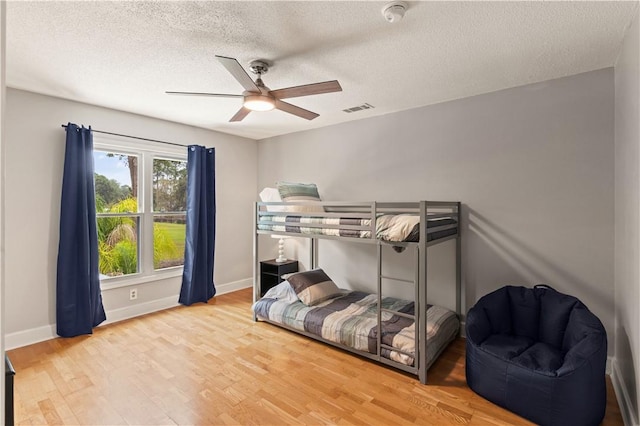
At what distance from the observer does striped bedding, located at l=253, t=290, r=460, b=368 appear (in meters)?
2.72

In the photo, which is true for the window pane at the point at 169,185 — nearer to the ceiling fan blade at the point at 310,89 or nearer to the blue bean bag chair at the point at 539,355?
the ceiling fan blade at the point at 310,89

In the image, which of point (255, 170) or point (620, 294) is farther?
point (255, 170)

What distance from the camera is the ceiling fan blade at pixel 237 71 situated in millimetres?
1931

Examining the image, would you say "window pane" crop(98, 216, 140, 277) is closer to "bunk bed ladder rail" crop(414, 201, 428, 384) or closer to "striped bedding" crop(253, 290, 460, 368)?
"striped bedding" crop(253, 290, 460, 368)

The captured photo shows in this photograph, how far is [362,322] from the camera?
302cm

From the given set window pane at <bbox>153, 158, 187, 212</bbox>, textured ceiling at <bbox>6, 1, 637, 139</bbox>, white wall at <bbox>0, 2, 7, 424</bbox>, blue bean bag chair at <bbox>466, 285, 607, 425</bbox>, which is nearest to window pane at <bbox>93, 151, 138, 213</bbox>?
window pane at <bbox>153, 158, 187, 212</bbox>

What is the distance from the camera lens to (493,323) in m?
2.75

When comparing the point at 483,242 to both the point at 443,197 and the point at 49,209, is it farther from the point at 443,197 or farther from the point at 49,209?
the point at 49,209

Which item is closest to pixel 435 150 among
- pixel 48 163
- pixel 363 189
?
pixel 363 189

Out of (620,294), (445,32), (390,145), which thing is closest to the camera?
(445,32)

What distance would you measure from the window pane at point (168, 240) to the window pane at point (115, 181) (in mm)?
389

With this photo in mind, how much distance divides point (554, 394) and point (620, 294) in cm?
105

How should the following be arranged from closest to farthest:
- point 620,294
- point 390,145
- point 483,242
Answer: point 620,294
point 483,242
point 390,145

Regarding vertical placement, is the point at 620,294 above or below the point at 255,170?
below
